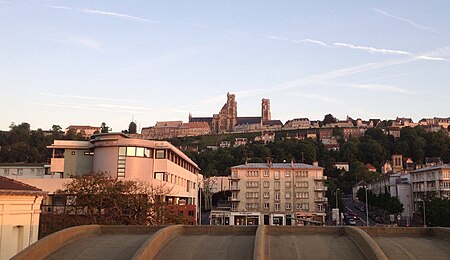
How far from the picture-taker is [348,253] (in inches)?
738

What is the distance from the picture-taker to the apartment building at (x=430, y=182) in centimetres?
9644

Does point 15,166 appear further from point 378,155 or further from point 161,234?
point 378,155

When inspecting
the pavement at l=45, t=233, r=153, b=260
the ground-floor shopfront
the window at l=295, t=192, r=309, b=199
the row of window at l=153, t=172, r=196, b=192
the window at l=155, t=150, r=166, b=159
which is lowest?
the ground-floor shopfront

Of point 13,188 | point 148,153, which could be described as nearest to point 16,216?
point 13,188

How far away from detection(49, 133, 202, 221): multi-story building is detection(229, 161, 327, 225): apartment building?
89.1ft

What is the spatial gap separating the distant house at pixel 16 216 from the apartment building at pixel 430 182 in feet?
262

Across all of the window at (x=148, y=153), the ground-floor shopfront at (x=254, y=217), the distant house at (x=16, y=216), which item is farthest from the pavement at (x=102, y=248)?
the ground-floor shopfront at (x=254, y=217)

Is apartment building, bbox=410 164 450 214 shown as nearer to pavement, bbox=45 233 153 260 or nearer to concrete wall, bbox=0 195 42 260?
concrete wall, bbox=0 195 42 260

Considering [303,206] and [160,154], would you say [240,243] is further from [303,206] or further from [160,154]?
[303,206]

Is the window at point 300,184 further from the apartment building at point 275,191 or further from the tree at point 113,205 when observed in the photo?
the tree at point 113,205

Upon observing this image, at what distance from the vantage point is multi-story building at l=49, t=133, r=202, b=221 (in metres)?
61.6

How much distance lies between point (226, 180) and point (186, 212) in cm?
7656

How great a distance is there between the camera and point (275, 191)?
96.9 metres

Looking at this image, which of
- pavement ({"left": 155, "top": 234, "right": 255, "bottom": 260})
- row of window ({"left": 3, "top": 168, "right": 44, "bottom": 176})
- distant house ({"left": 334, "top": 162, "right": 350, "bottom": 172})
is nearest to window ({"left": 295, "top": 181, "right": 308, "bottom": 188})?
row of window ({"left": 3, "top": 168, "right": 44, "bottom": 176})
